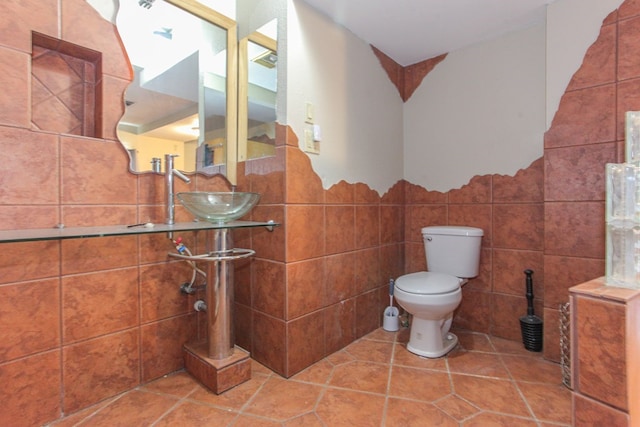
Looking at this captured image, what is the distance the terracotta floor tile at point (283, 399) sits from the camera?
1.37 meters

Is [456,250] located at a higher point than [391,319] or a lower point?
higher

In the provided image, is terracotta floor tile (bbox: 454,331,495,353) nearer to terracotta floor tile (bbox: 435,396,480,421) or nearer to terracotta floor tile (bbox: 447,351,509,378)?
terracotta floor tile (bbox: 447,351,509,378)

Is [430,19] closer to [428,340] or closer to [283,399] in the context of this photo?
[428,340]

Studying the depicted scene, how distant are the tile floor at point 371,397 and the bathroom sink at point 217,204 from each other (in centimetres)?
85

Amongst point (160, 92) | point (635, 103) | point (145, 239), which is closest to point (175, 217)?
point (145, 239)

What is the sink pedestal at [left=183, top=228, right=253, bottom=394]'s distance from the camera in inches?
60.7

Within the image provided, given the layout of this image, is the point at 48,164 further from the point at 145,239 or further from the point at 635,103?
the point at 635,103

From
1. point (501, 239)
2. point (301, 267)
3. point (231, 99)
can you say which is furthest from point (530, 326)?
point (231, 99)

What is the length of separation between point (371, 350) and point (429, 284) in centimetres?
55

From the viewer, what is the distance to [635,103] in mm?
1529

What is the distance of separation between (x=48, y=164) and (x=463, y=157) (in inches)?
93.0

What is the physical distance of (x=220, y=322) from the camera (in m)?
1.56

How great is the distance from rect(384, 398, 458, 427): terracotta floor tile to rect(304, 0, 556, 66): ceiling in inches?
81.2

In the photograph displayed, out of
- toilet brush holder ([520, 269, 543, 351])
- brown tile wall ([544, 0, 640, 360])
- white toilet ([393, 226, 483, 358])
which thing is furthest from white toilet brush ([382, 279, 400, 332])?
brown tile wall ([544, 0, 640, 360])
